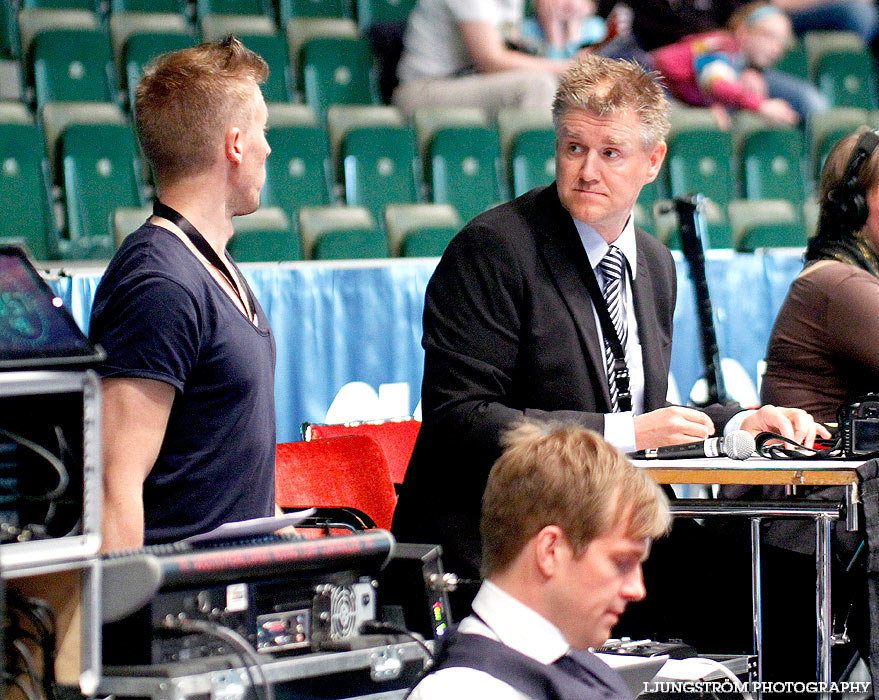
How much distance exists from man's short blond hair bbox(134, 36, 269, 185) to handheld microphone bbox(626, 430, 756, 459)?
1.05 m

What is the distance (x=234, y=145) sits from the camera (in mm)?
2314

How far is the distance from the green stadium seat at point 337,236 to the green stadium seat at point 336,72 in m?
1.74

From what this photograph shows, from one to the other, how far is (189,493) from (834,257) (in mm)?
1948

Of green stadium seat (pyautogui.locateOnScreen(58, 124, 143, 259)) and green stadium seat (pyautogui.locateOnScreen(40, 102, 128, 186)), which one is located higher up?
green stadium seat (pyautogui.locateOnScreen(40, 102, 128, 186))

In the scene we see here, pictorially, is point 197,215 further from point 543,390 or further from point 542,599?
point 542,599

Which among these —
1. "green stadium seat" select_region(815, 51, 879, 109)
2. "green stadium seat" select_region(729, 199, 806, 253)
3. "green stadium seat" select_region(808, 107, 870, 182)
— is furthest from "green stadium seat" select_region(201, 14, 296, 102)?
"green stadium seat" select_region(815, 51, 879, 109)

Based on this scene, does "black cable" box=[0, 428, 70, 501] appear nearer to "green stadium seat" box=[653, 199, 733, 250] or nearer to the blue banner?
the blue banner

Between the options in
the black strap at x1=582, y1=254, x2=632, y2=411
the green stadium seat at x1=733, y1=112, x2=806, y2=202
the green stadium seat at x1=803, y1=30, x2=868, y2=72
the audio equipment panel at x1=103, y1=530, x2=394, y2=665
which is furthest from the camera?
the green stadium seat at x1=803, y1=30, x2=868, y2=72

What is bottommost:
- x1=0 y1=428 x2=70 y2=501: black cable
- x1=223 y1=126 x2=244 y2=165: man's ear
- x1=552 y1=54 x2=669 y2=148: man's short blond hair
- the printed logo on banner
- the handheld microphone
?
the printed logo on banner

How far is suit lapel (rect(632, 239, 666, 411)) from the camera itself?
2.84 m

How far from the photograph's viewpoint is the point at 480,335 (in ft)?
8.65

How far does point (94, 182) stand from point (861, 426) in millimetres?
4090

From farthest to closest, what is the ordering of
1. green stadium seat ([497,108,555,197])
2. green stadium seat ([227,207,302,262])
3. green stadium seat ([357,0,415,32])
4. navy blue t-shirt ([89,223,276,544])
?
green stadium seat ([357,0,415,32]) → green stadium seat ([497,108,555,197]) → green stadium seat ([227,207,302,262]) → navy blue t-shirt ([89,223,276,544])

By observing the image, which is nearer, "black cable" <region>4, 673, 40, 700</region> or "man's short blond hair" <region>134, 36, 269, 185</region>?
"black cable" <region>4, 673, 40, 700</region>
